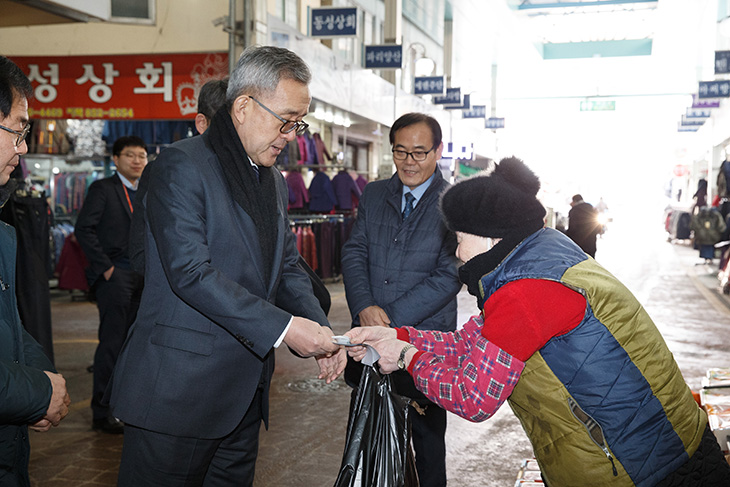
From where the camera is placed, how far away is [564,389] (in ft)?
5.93

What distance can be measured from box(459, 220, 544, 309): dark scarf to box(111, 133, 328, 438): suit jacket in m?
0.59

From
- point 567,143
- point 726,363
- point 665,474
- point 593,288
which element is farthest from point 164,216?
point 567,143

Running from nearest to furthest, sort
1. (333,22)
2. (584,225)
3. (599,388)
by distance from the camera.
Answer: (599,388) < (584,225) < (333,22)

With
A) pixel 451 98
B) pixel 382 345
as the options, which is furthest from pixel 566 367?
pixel 451 98

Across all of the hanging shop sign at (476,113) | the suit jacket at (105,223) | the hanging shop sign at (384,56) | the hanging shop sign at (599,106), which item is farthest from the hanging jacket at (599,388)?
the hanging shop sign at (599,106)

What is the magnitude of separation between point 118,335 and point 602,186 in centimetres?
5117

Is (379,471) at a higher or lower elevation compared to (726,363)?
higher

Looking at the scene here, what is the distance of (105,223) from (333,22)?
273 inches

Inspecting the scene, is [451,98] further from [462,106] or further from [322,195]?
[322,195]

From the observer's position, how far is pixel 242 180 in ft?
6.99

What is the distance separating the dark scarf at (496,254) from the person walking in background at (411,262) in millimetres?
1094

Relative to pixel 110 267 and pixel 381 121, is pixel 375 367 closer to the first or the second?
pixel 110 267

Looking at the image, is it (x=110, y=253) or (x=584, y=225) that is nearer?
(x=110, y=253)

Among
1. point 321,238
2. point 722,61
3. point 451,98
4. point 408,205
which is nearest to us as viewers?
point 408,205
